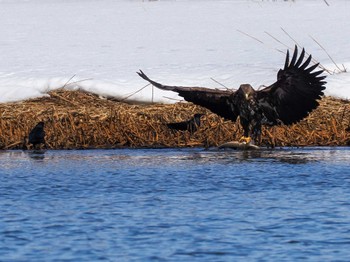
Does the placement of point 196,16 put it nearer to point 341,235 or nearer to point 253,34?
point 253,34

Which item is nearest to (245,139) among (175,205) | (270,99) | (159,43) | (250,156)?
(250,156)

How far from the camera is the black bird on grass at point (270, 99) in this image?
1441 centimetres

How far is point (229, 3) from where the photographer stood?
28.0 metres

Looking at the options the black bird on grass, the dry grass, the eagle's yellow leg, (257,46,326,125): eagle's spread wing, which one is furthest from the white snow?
the eagle's yellow leg

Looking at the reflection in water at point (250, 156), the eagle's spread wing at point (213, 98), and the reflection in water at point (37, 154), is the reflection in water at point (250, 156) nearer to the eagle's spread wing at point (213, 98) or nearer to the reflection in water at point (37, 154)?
the eagle's spread wing at point (213, 98)

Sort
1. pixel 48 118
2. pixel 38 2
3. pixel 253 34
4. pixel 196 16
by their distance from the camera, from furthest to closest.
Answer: pixel 38 2
pixel 196 16
pixel 253 34
pixel 48 118

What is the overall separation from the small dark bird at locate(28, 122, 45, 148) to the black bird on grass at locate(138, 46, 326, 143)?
1.58m

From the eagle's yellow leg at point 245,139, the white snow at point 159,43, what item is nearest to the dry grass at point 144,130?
the eagle's yellow leg at point 245,139

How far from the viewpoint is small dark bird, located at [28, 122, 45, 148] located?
48.5 feet

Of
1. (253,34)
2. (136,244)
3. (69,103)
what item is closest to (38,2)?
(253,34)

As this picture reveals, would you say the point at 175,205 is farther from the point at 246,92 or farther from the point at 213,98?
the point at 213,98

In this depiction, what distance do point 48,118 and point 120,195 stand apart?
476cm

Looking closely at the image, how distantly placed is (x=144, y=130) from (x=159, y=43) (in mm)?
6665

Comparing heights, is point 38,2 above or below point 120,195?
above
